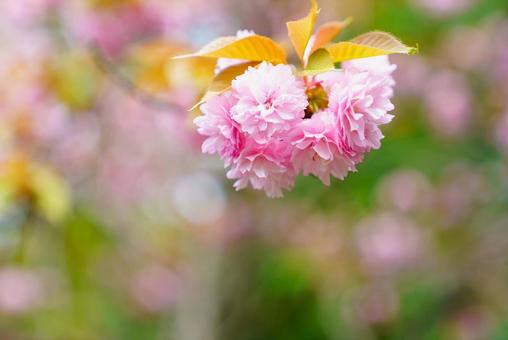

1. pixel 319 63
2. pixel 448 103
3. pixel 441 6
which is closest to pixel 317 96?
pixel 319 63

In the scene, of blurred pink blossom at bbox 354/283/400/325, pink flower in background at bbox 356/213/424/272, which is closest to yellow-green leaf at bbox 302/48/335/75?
blurred pink blossom at bbox 354/283/400/325

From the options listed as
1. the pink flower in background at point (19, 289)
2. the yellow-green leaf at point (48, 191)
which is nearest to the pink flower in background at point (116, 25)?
the yellow-green leaf at point (48, 191)

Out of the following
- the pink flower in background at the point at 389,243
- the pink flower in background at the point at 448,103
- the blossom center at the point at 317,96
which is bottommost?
the pink flower in background at the point at 389,243

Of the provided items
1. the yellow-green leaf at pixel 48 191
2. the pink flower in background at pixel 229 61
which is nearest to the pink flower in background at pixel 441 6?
the yellow-green leaf at pixel 48 191

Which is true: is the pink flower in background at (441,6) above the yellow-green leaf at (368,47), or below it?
below

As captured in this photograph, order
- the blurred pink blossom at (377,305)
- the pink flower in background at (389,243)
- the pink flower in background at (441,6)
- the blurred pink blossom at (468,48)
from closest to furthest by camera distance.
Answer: the pink flower in background at (441,6), the blurred pink blossom at (468,48), the blurred pink blossom at (377,305), the pink flower in background at (389,243)

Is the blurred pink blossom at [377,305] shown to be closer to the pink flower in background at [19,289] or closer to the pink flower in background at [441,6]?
the pink flower in background at [441,6]

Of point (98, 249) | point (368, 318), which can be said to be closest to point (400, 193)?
point (368, 318)

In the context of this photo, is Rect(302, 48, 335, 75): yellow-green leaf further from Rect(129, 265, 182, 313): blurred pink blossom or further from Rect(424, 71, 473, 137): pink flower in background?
Rect(129, 265, 182, 313): blurred pink blossom

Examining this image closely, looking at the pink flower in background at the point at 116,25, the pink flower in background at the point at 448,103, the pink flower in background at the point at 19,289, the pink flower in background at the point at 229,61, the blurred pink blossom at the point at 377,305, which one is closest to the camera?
the pink flower in background at the point at 229,61

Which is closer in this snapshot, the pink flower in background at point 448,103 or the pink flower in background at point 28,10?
the pink flower in background at point 28,10
